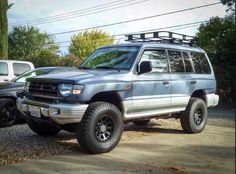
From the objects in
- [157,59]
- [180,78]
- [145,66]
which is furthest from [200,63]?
[145,66]

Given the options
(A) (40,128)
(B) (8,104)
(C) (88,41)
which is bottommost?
(A) (40,128)

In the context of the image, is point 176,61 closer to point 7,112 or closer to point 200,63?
point 200,63

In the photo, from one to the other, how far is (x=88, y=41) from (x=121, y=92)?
4819cm

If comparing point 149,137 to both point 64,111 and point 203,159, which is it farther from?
point 64,111

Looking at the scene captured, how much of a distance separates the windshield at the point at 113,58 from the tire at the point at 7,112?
2.25 metres

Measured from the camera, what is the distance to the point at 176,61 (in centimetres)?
762

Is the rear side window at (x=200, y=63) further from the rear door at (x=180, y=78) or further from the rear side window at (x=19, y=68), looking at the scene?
the rear side window at (x=19, y=68)

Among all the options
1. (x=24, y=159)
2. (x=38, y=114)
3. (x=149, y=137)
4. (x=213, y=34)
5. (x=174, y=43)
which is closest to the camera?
(x=24, y=159)

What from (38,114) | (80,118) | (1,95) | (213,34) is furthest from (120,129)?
(213,34)

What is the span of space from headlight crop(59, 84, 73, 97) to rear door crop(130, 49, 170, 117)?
1.28m

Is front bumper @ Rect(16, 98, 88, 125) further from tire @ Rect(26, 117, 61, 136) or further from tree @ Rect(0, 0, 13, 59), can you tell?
tree @ Rect(0, 0, 13, 59)

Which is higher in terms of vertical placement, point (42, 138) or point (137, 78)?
point (137, 78)

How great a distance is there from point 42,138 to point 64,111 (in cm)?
183

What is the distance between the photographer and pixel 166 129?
8.52m
